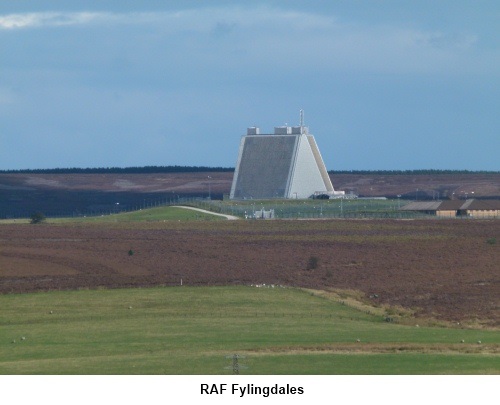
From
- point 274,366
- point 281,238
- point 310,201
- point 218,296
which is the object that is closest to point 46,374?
point 274,366

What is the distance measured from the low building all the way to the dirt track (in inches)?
704

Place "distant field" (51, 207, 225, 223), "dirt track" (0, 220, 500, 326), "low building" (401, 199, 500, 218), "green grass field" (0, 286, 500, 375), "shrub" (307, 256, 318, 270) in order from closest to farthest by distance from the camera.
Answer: "green grass field" (0, 286, 500, 375), "dirt track" (0, 220, 500, 326), "shrub" (307, 256, 318, 270), "distant field" (51, 207, 225, 223), "low building" (401, 199, 500, 218)

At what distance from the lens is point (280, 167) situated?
3698 inches

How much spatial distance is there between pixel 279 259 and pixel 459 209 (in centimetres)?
4070

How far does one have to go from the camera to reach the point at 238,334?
24.5 m

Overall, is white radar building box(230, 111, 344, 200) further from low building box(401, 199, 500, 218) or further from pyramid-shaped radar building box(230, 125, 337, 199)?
low building box(401, 199, 500, 218)

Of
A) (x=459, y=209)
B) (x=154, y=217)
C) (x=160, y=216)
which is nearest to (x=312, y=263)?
(x=154, y=217)

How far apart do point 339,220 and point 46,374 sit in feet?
177

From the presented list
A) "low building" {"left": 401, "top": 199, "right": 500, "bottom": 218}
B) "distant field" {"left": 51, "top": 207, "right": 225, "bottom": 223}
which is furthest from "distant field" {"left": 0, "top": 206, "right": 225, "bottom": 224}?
"low building" {"left": 401, "top": 199, "right": 500, "bottom": 218}

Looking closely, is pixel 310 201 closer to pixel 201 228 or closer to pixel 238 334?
pixel 201 228

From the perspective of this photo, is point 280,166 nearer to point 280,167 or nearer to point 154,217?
point 280,167

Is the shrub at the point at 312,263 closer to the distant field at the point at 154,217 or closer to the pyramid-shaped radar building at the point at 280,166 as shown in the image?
the distant field at the point at 154,217

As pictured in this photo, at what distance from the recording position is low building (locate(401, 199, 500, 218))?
83.2m

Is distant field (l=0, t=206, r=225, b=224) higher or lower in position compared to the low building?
lower
